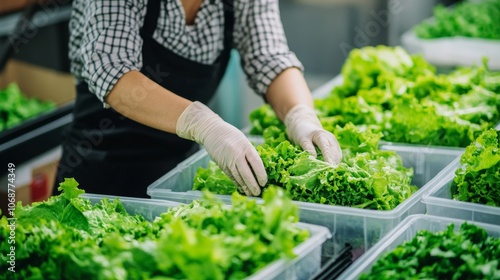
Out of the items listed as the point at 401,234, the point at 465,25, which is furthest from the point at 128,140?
the point at 465,25

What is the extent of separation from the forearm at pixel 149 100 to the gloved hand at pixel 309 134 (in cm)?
50

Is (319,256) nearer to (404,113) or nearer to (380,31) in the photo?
(404,113)

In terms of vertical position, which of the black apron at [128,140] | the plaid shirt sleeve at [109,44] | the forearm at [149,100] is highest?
the plaid shirt sleeve at [109,44]

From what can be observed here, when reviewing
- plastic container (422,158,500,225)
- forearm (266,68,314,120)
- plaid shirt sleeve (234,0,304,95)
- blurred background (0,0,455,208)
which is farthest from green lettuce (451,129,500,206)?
blurred background (0,0,455,208)

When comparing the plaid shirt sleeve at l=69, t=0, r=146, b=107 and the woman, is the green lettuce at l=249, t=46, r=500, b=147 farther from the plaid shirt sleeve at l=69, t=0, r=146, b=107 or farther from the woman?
the plaid shirt sleeve at l=69, t=0, r=146, b=107

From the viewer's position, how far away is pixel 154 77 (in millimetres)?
3227

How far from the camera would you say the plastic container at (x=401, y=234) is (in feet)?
6.73

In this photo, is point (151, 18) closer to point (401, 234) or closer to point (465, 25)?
point (401, 234)

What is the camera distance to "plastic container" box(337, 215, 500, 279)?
205cm

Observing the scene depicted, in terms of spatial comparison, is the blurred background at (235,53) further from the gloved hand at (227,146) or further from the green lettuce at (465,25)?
the gloved hand at (227,146)

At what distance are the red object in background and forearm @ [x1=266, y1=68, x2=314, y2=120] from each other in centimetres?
157

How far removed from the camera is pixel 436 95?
3.56m

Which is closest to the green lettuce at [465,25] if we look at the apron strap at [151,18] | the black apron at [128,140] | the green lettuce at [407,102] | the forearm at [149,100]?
the green lettuce at [407,102]

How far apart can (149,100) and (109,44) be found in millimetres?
293
